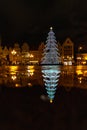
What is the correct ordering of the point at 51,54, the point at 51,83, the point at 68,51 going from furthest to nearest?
1. the point at 68,51
2. the point at 51,54
3. the point at 51,83

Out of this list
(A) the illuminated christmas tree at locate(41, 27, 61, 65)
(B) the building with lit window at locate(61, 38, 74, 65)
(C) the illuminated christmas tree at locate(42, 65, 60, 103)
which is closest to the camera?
(C) the illuminated christmas tree at locate(42, 65, 60, 103)

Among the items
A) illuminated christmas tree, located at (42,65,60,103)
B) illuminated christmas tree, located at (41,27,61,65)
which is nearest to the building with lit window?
illuminated christmas tree, located at (41,27,61,65)

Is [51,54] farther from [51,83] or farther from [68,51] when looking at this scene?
[51,83]

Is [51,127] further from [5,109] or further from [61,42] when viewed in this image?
[61,42]

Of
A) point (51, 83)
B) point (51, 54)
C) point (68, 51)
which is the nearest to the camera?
point (51, 83)

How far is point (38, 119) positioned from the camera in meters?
6.63

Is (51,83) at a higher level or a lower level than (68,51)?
lower

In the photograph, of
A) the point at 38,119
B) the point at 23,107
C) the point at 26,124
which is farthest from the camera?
the point at 23,107

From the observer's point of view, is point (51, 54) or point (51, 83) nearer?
point (51, 83)

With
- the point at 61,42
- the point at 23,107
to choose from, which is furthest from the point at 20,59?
the point at 23,107

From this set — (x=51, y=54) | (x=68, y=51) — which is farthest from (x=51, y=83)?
(x=68, y=51)

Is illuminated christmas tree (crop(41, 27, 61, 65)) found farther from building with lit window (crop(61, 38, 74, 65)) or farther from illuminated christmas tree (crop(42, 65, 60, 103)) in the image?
illuminated christmas tree (crop(42, 65, 60, 103))

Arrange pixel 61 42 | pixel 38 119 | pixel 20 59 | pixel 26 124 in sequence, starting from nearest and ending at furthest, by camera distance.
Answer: pixel 26 124 < pixel 38 119 < pixel 20 59 < pixel 61 42

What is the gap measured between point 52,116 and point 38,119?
0.49m
